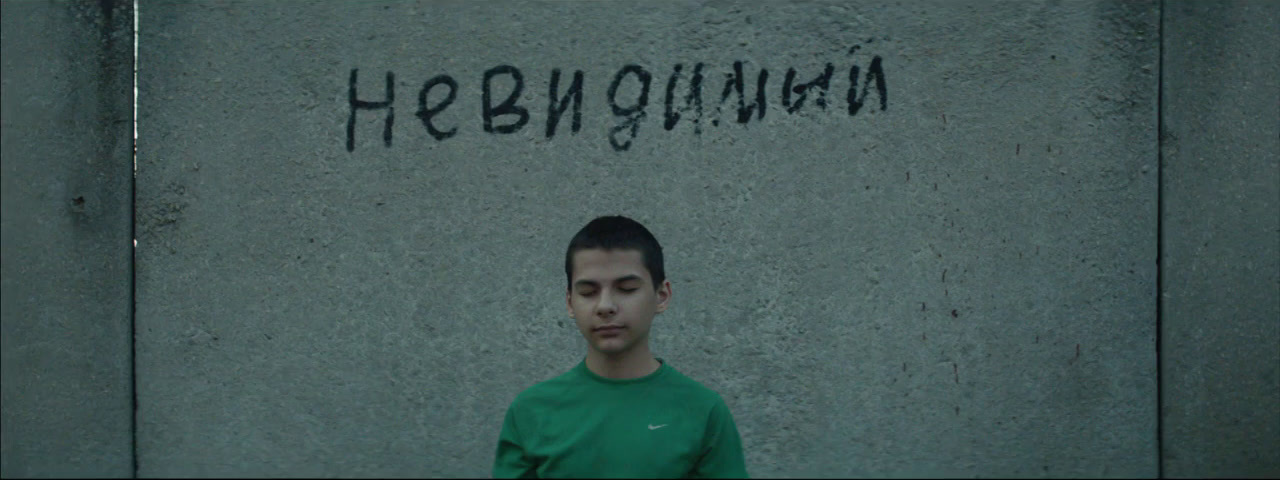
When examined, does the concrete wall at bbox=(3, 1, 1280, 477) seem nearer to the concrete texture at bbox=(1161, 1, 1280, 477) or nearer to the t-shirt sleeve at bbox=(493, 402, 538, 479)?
the concrete texture at bbox=(1161, 1, 1280, 477)

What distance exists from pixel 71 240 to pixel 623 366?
7.64 feet

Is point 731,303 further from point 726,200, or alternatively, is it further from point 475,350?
point 475,350

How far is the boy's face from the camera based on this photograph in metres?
2.18

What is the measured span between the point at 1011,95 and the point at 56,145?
10.9ft

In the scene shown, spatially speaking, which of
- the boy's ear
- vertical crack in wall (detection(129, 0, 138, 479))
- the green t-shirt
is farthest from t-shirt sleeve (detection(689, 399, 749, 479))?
vertical crack in wall (detection(129, 0, 138, 479))

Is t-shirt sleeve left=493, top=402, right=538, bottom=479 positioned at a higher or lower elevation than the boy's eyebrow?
lower

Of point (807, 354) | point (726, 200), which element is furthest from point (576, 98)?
point (807, 354)

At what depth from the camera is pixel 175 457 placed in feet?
11.3

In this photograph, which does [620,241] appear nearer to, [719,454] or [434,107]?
[719,454]

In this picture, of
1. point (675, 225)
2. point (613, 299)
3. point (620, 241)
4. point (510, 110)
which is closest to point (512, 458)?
point (613, 299)

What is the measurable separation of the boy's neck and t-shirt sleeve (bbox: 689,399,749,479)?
187 millimetres

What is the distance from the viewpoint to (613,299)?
2188 millimetres

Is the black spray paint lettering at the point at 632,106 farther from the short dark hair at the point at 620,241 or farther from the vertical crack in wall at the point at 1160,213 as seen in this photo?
the vertical crack in wall at the point at 1160,213

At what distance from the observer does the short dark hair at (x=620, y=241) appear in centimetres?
226
